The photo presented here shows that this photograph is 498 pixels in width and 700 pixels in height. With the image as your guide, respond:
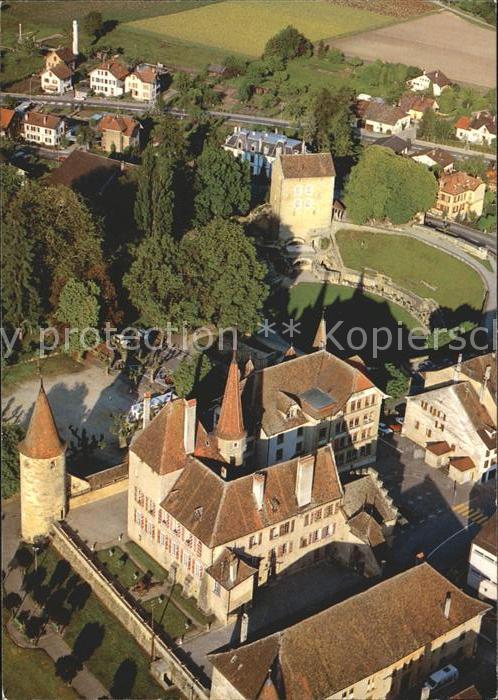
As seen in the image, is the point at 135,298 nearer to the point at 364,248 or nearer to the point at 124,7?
the point at 364,248

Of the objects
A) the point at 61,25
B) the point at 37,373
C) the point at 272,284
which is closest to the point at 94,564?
the point at 37,373

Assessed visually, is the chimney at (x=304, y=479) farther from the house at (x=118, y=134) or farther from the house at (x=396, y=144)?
the house at (x=118, y=134)

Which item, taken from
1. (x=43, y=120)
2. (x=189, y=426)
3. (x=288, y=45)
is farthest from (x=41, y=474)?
(x=288, y=45)

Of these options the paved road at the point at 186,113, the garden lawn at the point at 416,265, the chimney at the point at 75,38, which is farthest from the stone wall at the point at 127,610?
the chimney at the point at 75,38

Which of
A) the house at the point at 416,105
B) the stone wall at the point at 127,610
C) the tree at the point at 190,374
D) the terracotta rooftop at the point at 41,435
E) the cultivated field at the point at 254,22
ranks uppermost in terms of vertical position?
the cultivated field at the point at 254,22

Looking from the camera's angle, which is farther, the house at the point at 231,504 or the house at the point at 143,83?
the house at the point at 143,83

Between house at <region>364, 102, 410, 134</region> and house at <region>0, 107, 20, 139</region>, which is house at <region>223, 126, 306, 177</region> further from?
house at <region>0, 107, 20, 139</region>
